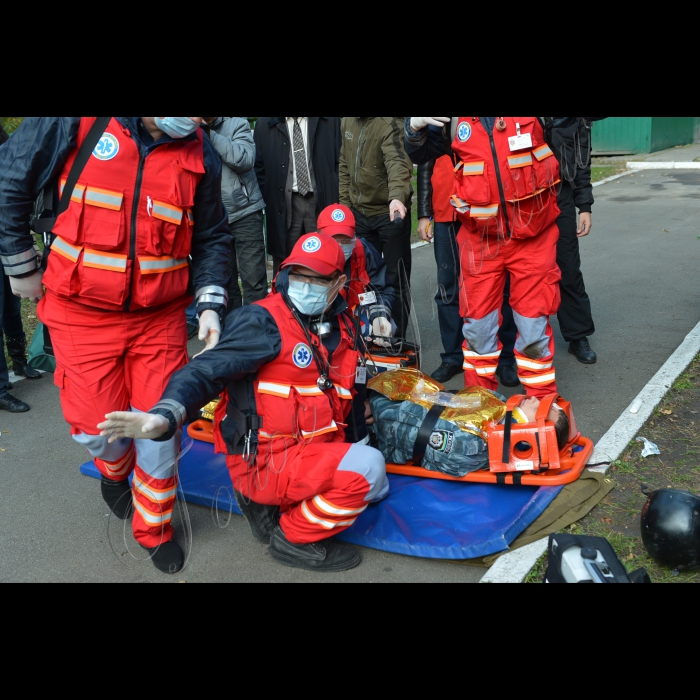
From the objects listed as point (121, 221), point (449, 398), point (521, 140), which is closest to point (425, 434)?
point (449, 398)

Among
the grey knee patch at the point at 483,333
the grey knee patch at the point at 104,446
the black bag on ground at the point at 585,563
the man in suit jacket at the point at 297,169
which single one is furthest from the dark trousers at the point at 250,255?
the black bag on ground at the point at 585,563

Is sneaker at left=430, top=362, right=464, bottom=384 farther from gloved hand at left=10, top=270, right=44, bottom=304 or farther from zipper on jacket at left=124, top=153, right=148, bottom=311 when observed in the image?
gloved hand at left=10, top=270, right=44, bottom=304

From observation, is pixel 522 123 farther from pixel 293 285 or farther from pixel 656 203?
pixel 656 203

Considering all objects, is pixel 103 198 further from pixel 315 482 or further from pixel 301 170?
pixel 301 170

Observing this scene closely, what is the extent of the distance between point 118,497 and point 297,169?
3.45 m

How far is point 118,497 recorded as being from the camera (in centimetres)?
425

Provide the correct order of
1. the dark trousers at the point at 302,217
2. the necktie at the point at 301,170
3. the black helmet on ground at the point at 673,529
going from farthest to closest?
the dark trousers at the point at 302,217 < the necktie at the point at 301,170 < the black helmet on ground at the point at 673,529

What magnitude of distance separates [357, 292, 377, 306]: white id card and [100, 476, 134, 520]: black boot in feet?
6.27

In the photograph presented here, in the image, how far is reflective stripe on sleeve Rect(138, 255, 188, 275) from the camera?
3.57m

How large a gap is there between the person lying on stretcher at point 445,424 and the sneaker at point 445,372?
119cm

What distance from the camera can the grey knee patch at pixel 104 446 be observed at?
3.81 meters

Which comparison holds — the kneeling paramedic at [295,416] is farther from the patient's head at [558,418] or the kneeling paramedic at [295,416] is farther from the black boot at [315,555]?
the patient's head at [558,418]

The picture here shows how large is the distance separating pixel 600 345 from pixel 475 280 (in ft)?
7.12

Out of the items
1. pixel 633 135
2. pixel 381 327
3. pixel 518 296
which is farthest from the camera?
pixel 633 135
